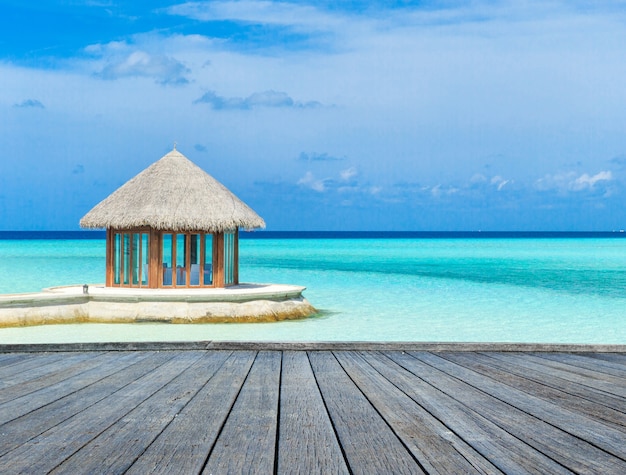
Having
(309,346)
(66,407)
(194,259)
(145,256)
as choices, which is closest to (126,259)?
(145,256)

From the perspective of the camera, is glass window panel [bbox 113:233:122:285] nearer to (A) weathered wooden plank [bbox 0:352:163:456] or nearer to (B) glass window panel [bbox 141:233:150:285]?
(B) glass window panel [bbox 141:233:150:285]

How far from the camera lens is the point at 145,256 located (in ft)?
44.9

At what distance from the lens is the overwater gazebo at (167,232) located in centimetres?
1338

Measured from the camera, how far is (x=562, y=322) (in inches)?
531

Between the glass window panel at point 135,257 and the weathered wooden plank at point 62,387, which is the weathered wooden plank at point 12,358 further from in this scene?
the glass window panel at point 135,257

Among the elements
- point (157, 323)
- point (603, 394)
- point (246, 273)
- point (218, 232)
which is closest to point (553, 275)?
point (246, 273)

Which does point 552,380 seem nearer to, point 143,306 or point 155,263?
point 143,306

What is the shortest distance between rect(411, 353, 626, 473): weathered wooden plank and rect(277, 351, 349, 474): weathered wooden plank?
58 cm

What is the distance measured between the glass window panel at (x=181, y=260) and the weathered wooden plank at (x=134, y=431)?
406 inches

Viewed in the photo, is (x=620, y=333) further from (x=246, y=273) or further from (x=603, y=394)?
(x=246, y=273)

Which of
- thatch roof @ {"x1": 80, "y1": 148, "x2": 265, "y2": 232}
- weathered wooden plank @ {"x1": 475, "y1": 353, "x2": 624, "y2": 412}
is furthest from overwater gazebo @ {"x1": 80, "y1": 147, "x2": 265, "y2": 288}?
weathered wooden plank @ {"x1": 475, "y1": 353, "x2": 624, "y2": 412}

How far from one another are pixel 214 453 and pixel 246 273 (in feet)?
82.0

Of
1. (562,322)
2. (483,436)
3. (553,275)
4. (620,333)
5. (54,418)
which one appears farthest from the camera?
(553,275)

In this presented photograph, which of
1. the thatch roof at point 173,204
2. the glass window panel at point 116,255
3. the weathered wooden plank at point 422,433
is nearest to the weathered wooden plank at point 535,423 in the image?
the weathered wooden plank at point 422,433
